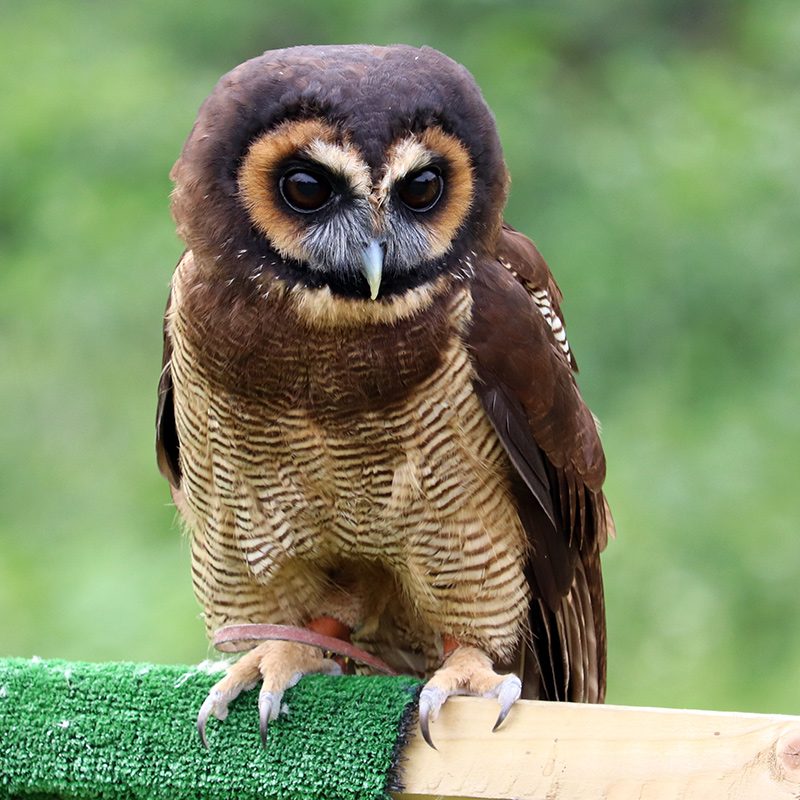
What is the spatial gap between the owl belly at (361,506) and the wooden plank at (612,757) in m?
0.49

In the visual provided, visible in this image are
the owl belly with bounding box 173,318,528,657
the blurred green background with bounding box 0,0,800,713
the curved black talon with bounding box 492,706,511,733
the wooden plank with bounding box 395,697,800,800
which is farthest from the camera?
the blurred green background with bounding box 0,0,800,713

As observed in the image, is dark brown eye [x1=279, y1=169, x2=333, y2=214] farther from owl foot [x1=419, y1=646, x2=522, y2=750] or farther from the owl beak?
owl foot [x1=419, y1=646, x2=522, y2=750]

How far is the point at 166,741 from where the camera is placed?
2246mm

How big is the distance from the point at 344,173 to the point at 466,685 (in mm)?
951

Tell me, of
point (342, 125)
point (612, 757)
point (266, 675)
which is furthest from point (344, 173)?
point (612, 757)

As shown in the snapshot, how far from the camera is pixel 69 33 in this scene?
22.6 feet

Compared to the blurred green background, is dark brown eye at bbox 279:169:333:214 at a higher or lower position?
higher

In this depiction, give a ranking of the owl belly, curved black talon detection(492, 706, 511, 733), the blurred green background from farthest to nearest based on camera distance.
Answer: the blurred green background → the owl belly → curved black talon detection(492, 706, 511, 733)

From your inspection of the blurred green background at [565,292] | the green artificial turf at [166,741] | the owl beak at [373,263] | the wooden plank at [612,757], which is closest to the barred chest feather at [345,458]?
the owl beak at [373,263]

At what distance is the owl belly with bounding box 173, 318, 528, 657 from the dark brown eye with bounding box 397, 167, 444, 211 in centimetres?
29

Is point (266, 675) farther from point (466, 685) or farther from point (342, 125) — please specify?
point (342, 125)

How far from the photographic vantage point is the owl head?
7.58 feet

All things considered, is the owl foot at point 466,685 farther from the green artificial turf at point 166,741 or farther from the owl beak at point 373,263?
the owl beak at point 373,263

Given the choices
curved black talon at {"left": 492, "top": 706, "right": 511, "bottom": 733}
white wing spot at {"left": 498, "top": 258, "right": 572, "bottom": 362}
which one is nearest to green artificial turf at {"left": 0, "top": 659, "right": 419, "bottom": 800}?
curved black talon at {"left": 492, "top": 706, "right": 511, "bottom": 733}
